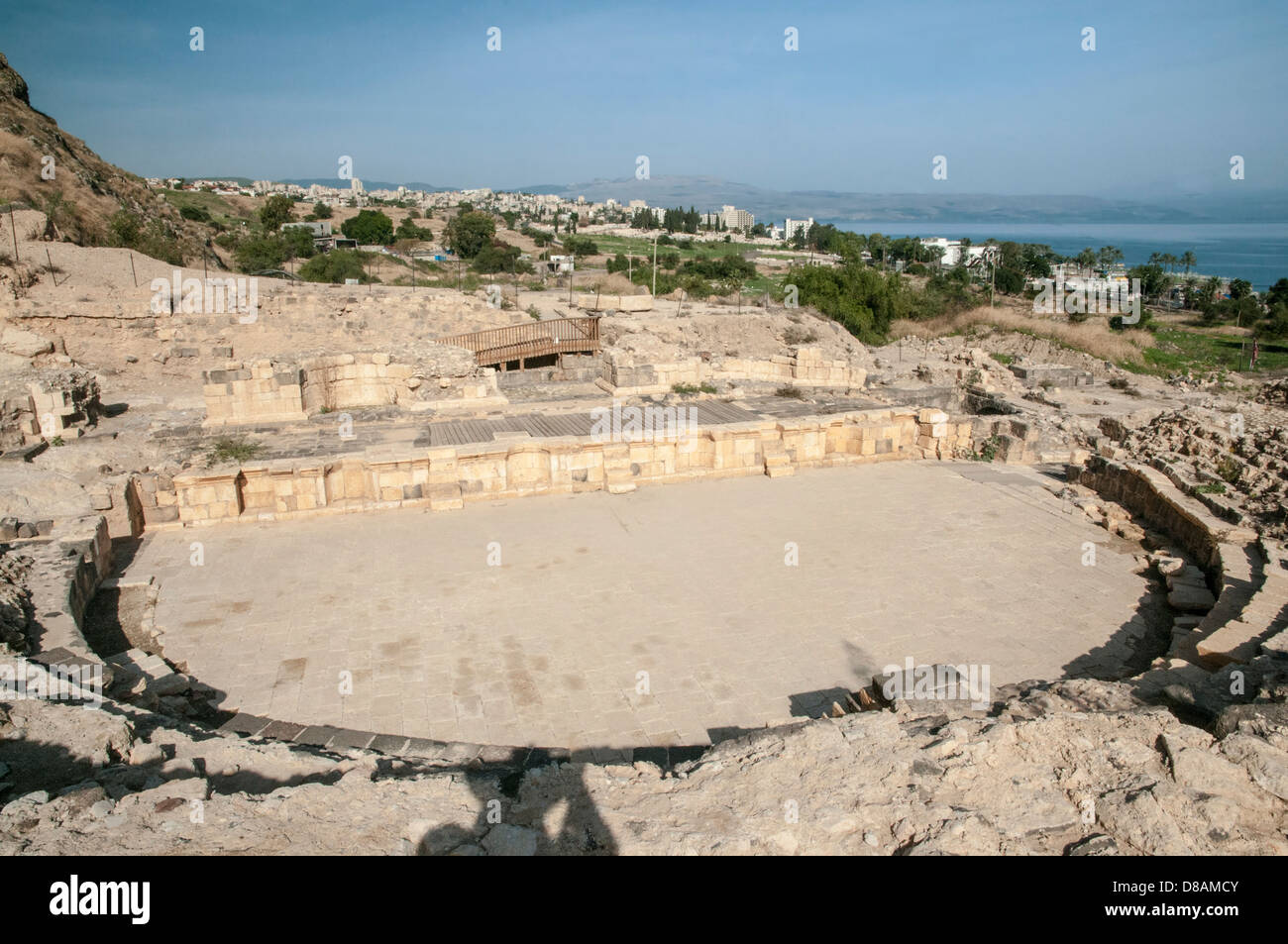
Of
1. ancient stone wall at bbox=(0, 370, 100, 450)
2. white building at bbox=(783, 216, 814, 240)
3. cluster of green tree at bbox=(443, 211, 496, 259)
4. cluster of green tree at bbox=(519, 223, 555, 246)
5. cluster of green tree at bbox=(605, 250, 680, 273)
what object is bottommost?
ancient stone wall at bbox=(0, 370, 100, 450)

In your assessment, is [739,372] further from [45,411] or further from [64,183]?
[64,183]

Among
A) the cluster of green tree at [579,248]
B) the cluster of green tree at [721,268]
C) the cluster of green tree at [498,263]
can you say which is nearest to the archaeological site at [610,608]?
the cluster of green tree at [498,263]

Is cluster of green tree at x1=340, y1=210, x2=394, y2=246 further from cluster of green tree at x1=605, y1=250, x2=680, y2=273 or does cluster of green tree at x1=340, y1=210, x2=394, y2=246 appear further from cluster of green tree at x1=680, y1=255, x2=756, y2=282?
cluster of green tree at x1=680, y1=255, x2=756, y2=282

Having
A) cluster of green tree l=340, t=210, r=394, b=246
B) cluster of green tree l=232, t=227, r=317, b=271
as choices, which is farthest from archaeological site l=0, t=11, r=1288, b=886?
cluster of green tree l=340, t=210, r=394, b=246

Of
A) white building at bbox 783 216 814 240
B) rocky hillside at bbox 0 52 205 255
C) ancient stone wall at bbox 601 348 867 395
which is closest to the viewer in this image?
ancient stone wall at bbox 601 348 867 395

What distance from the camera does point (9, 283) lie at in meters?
17.4

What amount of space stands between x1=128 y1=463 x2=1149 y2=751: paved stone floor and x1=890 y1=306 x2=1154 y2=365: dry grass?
22582 millimetres

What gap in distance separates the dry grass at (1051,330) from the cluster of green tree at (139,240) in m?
30.6

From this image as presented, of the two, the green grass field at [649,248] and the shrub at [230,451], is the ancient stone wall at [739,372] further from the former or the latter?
the green grass field at [649,248]

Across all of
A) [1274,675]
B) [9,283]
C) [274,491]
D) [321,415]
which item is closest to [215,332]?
[9,283]

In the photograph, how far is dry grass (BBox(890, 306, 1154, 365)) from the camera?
29125mm

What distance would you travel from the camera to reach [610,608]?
299 inches

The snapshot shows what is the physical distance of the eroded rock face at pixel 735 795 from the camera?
360cm
